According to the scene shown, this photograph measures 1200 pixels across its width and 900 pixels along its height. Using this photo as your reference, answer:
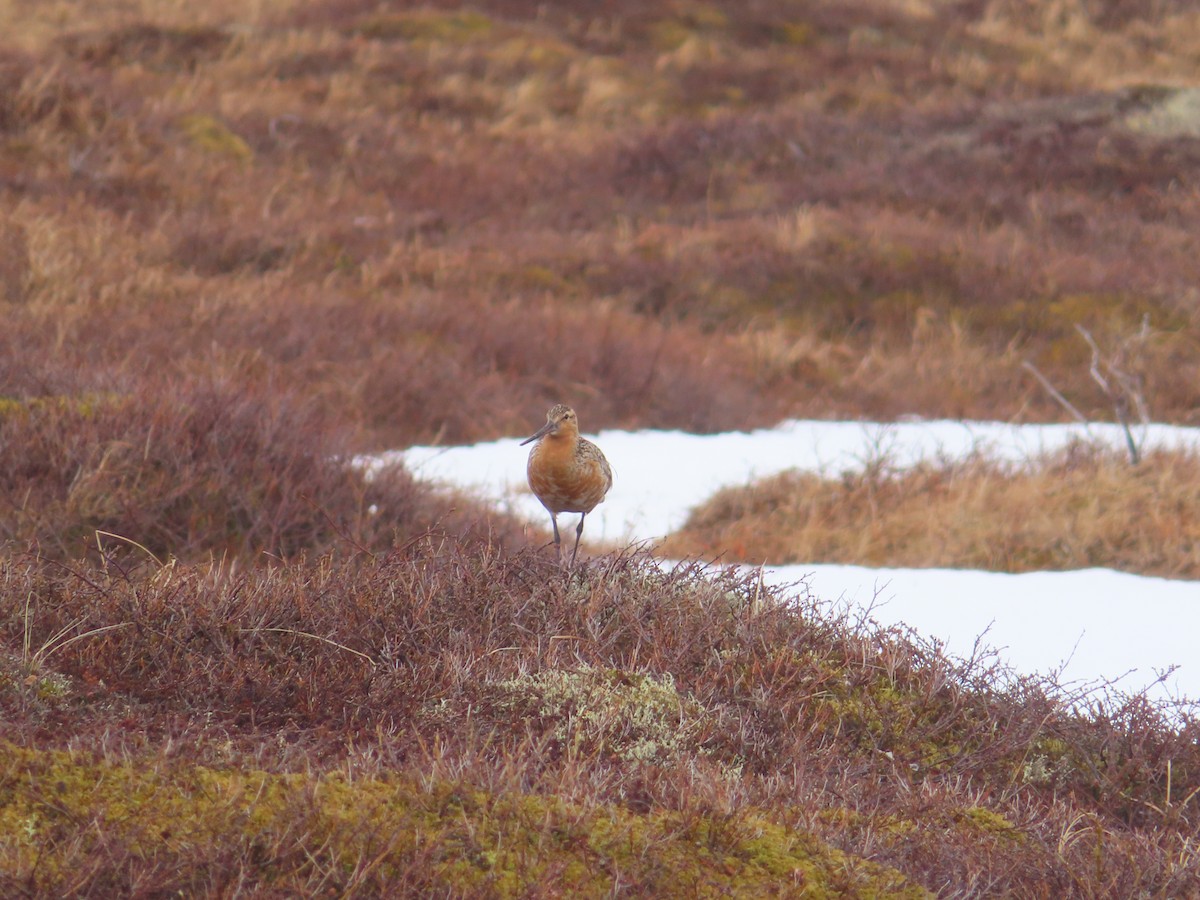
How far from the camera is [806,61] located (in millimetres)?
22406

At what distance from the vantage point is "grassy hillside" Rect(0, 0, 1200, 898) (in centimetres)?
267

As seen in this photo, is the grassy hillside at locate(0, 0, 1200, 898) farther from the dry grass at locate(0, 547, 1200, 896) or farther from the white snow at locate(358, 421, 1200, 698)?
the white snow at locate(358, 421, 1200, 698)

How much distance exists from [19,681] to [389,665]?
34.7 inches

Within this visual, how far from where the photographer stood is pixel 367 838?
8.05ft

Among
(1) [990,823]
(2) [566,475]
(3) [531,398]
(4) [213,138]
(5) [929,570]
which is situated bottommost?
(3) [531,398]

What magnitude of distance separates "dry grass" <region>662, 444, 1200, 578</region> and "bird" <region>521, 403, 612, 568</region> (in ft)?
7.73

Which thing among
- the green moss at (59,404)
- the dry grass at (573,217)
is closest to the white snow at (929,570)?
the dry grass at (573,217)

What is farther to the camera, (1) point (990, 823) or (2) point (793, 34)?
(2) point (793, 34)

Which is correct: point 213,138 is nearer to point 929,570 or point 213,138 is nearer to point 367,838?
point 929,570

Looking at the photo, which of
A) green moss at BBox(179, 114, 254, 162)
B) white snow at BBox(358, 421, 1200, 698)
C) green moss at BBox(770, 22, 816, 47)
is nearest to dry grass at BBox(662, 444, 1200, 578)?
white snow at BBox(358, 421, 1200, 698)

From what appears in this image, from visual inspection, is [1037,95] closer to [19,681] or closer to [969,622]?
[969,622]

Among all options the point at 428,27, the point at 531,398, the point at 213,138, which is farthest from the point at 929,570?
the point at 428,27

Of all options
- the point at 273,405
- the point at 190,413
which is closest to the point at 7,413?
the point at 190,413

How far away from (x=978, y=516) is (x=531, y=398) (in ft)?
12.7
